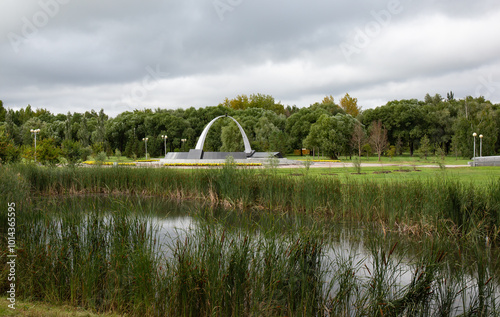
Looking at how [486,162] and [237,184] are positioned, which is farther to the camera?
[486,162]

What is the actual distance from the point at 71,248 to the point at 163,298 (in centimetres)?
169

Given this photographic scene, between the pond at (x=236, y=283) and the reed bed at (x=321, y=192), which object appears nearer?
the pond at (x=236, y=283)

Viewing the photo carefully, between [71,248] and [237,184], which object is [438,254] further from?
[237,184]

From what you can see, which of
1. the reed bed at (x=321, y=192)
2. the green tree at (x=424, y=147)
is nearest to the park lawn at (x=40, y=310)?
the reed bed at (x=321, y=192)

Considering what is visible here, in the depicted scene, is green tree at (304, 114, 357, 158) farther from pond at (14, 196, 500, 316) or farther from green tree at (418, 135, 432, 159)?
pond at (14, 196, 500, 316)

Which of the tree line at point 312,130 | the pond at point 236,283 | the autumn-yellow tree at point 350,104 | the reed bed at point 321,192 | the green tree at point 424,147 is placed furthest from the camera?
the autumn-yellow tree at point 350,104

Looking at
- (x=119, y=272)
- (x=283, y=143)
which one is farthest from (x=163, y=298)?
(x=283, y=143)

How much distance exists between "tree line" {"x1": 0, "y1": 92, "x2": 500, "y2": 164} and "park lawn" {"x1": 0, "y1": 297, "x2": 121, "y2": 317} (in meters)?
25.2

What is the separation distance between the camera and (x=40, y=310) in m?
3.41

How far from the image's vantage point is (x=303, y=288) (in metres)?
3.41

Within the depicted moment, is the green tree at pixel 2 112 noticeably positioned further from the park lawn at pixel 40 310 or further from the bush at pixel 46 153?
the park lawn at pixel 40 310

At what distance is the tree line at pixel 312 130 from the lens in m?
34.1

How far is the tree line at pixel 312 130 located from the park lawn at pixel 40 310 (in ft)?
82.8

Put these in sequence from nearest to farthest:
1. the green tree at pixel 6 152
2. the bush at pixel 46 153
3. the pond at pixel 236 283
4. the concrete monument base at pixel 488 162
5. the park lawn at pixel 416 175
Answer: the pond at pixel 236 283
the park lawn at pixel 416 175
the green tree at pixel 6 152
the bush at pixel 46 153
the concrete monument base at pixel 488 162
